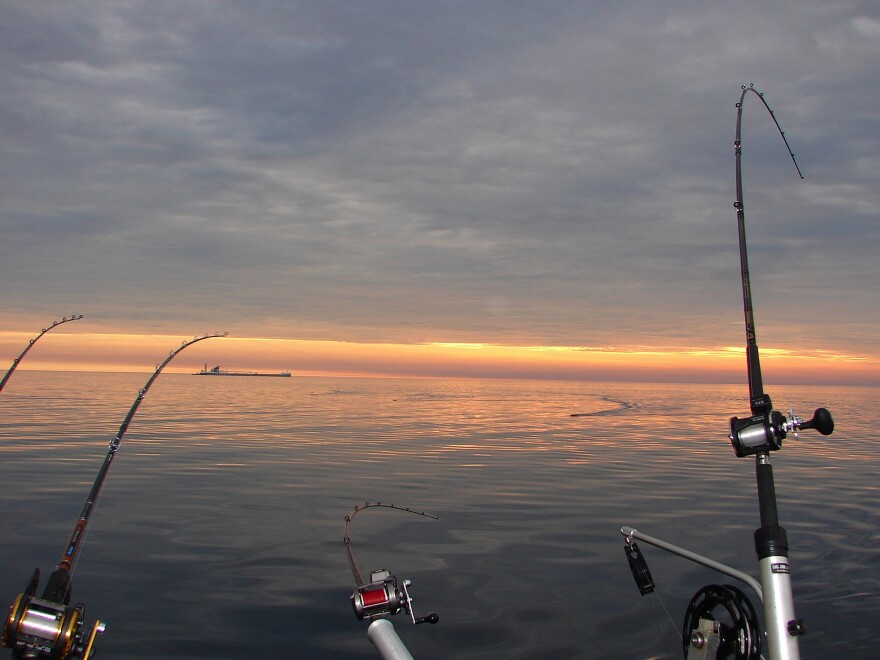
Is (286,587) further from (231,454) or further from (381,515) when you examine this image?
(231,454)

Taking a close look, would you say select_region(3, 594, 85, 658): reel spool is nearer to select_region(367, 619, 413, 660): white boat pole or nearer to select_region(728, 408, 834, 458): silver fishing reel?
select_region(367, 619, 413, 660): white boat pole

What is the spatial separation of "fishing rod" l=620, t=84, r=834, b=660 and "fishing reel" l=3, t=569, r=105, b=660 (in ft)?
12.8

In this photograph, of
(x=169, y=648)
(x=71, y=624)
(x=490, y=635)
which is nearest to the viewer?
(x=71, y=624)

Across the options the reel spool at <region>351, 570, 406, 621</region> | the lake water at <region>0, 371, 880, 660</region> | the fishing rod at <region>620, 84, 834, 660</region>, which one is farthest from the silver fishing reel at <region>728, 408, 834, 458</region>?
the lake water at <region>0, 371, 880, 660</region>

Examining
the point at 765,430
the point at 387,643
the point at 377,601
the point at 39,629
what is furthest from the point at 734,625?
the point at 39,629

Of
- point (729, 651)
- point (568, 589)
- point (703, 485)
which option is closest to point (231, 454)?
point (703, 485)

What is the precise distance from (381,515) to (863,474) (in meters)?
14.3

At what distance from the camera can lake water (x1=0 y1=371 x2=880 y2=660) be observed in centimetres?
800

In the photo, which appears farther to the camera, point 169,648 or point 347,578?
point 347,578

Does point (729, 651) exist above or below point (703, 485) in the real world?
above

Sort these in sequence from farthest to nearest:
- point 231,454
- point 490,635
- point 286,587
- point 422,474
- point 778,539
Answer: point 231,454
point 422,474
point 286,587
point 490,635
point 778,539

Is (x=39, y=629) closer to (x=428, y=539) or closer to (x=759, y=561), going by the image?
(x=759, y=561)

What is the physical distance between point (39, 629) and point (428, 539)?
26.6 ft

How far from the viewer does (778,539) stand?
3.90 metres
